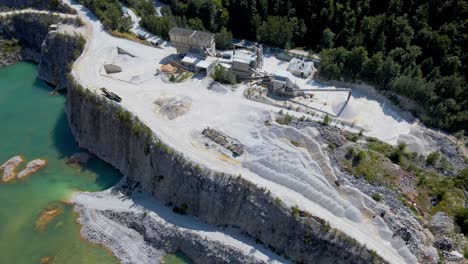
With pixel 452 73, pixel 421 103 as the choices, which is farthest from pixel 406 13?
pixel 421 103

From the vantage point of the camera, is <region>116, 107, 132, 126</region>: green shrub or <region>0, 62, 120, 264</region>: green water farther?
<region>116, 107, 132, 126</region>: green shrub

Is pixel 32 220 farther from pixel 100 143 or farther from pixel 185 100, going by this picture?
pixel 185 100

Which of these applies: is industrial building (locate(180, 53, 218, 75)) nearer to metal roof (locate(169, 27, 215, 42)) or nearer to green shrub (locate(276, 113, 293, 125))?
metal roof (locate(169, 27, 215, 42))

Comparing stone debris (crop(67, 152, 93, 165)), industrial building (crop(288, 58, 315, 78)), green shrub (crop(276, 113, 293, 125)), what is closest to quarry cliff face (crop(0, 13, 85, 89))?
stone debris (crop(67, 152, 93, 165))

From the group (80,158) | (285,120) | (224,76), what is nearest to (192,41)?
(224,76)

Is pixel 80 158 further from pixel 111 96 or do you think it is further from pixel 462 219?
pixel 462 219

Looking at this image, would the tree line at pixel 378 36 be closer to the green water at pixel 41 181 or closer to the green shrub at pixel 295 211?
the green shrub at pixel 295 211

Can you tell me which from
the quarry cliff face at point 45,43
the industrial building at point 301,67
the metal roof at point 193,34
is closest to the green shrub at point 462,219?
the industrial building at point 301,67
